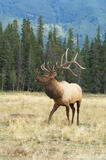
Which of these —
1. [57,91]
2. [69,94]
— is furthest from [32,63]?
[57,91]

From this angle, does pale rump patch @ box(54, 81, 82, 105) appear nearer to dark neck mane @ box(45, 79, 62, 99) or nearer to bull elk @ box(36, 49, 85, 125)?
bull elk @ box(36, 49, 85, 125)

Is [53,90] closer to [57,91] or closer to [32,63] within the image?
[57,91]

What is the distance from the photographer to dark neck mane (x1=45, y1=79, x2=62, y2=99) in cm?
1204

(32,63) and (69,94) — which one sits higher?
(32,63)

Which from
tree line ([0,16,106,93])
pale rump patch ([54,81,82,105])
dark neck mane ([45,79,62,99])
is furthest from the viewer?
tree line ([0,16,106,93])

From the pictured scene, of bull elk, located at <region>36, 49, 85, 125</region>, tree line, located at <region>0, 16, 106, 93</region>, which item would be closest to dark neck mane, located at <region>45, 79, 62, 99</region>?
bull elk, located at <region>36, 49, 85, 125</region>

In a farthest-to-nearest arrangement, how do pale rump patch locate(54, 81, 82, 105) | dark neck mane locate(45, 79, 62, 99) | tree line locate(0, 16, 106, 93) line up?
tree line locate(0, 16, 106, 93)
pale rump patch locate(54, 81, 82, 105)
dark neck mane locate(45, 79, 62, 99)

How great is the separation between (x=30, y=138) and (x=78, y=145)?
1451 millimetres

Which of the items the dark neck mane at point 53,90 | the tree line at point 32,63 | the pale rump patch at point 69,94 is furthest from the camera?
the tree line at point 32,63

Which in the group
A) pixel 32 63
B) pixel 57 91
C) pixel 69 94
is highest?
pixel 32 63

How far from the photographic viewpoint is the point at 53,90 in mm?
12078

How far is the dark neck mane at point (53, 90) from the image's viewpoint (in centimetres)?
1204

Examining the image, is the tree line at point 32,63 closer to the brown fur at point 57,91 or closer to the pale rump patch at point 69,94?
the pale rump patch at point 69,94

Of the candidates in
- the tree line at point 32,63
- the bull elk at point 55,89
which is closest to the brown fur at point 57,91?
the bull elk at point 55,89
